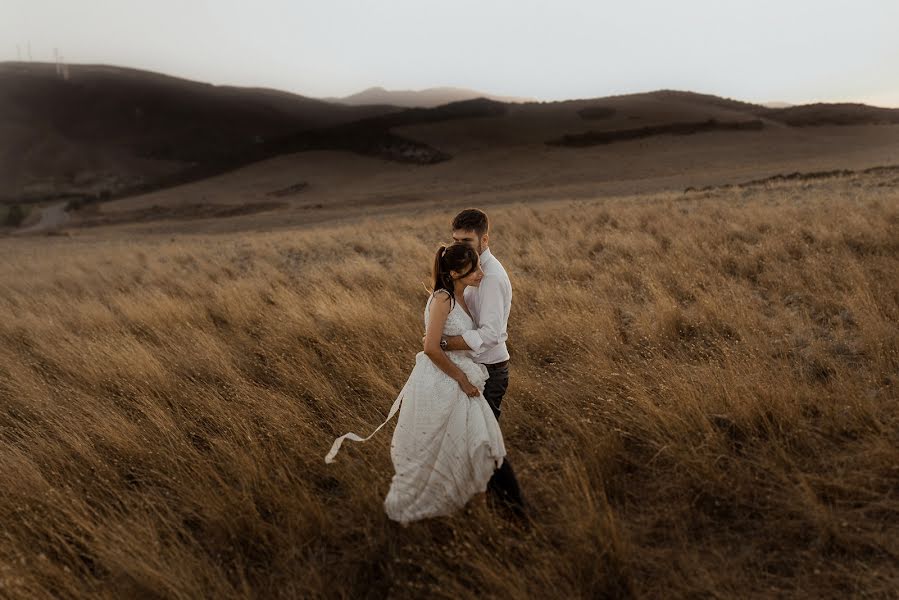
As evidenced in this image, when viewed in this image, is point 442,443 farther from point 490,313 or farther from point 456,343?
point 490,313

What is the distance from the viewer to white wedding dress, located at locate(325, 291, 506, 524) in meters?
2.59

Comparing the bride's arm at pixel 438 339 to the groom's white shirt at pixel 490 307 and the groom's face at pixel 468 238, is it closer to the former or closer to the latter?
the groom's white shirt at pixel 490 307

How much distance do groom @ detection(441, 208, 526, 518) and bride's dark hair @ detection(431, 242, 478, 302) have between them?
91 millimetres

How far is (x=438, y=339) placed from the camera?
258 cm

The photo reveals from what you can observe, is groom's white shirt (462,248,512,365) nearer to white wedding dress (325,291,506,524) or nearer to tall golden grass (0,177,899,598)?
white wedding dress (325,291,506,524)

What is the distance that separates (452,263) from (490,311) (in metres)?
0.32

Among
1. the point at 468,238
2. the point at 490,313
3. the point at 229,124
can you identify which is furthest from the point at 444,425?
the point at 229,124

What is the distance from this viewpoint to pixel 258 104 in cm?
10650

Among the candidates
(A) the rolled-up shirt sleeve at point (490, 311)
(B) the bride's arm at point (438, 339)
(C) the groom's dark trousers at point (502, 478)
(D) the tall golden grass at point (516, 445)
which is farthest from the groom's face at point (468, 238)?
(D) the tall golden grass at point (516, 445)

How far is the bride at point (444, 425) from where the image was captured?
8.48ft

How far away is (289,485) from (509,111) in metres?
69.5

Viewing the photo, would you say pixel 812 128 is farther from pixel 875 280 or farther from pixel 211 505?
pixel 211 505

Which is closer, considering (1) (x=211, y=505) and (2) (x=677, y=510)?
(2) (x=677, y=510)

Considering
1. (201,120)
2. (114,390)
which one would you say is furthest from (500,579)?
(201,120)
